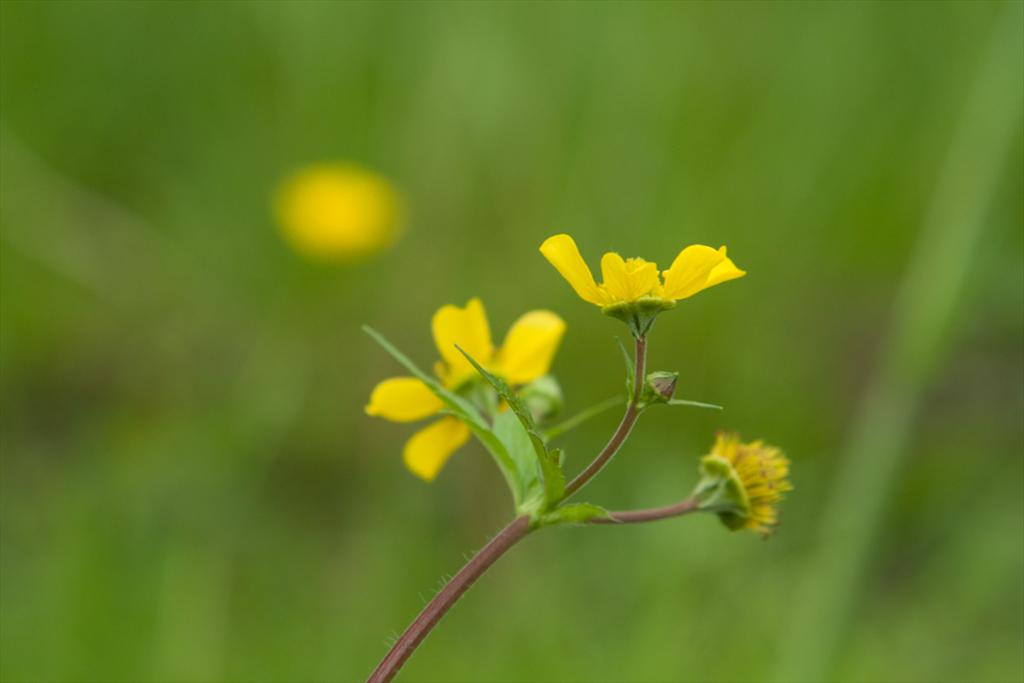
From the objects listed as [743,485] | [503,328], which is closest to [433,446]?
[743,485]

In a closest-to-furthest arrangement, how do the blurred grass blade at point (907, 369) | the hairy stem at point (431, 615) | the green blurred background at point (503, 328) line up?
the hairy stem at point (431, 615)
the blurred grass blade at point (907, 369)
the green blurred background at point (503, 328)

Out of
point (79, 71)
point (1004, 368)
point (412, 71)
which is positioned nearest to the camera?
point (1004, 368)

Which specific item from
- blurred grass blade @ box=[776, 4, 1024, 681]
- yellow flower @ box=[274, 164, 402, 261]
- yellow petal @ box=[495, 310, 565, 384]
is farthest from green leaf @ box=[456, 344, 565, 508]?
yellow flower @ box=[274, 164, 402, 261]

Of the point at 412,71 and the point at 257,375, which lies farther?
the point at 412,71

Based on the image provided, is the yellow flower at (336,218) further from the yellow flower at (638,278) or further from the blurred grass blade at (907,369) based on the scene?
the yellow flower at (638,278)

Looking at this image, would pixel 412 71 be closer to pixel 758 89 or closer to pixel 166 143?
pixel 166 143

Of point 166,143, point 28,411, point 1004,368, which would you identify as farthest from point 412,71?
point 1004,368

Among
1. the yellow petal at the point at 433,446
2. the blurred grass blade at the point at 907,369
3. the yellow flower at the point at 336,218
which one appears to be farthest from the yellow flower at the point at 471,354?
the yellow flower at the point at 336,218
